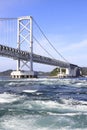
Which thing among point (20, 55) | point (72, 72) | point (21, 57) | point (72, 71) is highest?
point (20, 55)

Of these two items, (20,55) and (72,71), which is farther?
(72,71)

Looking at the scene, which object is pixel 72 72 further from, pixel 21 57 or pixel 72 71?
pixel 21 57

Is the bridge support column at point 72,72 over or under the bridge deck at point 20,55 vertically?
under

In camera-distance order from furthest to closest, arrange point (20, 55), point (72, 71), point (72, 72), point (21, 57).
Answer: point (72, 72)
point (72, 71)
point (21, 57)
point (20, 55)

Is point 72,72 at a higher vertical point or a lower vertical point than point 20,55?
lower

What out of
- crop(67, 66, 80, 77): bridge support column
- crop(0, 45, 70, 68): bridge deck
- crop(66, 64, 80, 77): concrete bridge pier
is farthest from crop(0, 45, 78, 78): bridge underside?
crop(67, 66, 80, 77): bridge support column

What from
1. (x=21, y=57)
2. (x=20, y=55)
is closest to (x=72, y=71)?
(x=21, y=57)

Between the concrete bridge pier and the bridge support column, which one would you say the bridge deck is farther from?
the bridge support column

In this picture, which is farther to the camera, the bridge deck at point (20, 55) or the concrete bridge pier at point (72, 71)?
the concrete bridge pier at point (72, 71)

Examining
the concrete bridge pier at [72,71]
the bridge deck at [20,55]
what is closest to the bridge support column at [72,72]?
the concrete bridge pier at [72,71]

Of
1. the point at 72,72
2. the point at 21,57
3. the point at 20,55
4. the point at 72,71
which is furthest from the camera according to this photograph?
the point at 72,72

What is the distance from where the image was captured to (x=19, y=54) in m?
89.2

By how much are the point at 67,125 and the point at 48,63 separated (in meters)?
93.7

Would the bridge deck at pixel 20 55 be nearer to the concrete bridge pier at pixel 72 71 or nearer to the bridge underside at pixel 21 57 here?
the bridge underside at pixel 21 57
